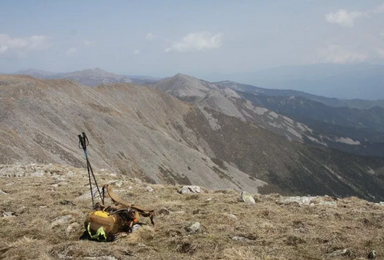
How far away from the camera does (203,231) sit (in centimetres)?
1135

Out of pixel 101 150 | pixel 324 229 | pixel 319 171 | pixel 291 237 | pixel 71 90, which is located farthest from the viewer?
pixel 319 171

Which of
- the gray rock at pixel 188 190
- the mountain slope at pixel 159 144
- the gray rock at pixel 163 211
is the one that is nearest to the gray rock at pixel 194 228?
the gray rock at pixel 163 211

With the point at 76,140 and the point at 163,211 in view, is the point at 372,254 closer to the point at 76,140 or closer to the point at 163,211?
the point at 163,211

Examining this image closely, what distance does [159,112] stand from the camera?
13888 centimetres

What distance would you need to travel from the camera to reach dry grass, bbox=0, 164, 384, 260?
9.26m

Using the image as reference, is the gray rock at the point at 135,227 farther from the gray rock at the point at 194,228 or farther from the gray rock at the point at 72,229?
the gray rock at the point at 72,229

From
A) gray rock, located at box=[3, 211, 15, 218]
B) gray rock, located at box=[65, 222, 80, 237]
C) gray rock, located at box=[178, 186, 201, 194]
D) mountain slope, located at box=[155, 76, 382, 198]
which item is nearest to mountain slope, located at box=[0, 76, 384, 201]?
mountain slope, located at box=[155, 76, 382, 198]

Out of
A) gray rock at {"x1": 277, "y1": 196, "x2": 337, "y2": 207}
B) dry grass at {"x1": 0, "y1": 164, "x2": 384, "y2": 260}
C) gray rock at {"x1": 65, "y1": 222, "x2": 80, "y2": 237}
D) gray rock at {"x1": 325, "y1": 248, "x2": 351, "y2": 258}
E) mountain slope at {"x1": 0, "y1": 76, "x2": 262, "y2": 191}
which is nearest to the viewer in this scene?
gray rock at {"x1": 325, "y1": 248, "x2": 351, "y2": 258}

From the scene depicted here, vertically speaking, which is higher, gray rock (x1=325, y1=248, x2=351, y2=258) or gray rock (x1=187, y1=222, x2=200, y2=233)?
gray rock (x1=325, y1=248, x2=351, y2=258)

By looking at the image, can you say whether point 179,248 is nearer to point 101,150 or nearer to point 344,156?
point 101,150

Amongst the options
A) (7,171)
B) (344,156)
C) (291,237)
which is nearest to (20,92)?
(7,171)

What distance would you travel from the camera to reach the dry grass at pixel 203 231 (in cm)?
926

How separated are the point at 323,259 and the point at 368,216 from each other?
640 cm

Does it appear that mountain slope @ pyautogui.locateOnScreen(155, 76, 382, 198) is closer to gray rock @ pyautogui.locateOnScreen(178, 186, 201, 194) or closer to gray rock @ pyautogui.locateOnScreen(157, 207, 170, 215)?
gray rock @ pyautogui.locateOnScreen(178, 186, 201, 194)
